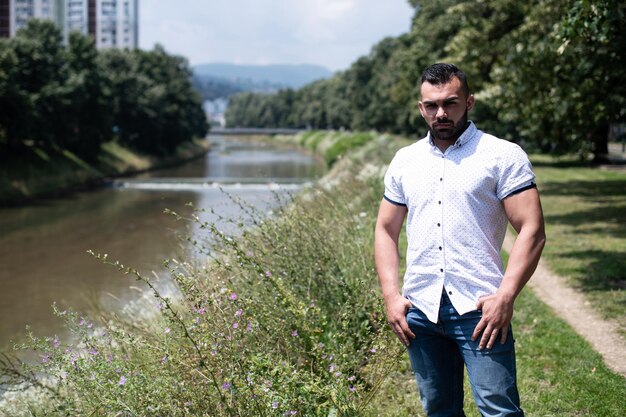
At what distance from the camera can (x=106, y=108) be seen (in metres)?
44.1

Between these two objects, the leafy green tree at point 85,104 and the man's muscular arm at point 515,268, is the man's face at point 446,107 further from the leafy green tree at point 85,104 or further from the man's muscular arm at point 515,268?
the leafy green tree at point 85,104

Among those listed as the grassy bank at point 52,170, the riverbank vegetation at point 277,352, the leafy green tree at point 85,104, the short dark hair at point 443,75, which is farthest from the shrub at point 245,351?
the leafy green tree at point 85,104

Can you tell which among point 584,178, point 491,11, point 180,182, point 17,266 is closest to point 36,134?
point 180,182

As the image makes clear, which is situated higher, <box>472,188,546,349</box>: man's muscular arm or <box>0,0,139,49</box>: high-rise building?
<box>0,0,139,49</box>: high-rise building

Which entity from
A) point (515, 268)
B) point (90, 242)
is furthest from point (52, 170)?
point (515, 268)

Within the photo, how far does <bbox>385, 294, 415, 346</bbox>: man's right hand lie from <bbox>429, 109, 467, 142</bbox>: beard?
0.76 meters

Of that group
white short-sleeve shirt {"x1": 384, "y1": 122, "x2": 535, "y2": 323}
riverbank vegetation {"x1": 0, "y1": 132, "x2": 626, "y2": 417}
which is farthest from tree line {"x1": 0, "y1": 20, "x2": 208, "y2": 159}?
white short-sleeve shirt {"x1": 384, "y1": 122, "x2": 535, "y2": 323}

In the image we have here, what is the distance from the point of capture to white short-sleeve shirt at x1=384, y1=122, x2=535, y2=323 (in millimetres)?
3230

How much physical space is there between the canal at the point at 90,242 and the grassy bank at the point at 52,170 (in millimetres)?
1297

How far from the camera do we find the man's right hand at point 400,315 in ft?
11.1

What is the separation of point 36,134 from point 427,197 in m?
34.3

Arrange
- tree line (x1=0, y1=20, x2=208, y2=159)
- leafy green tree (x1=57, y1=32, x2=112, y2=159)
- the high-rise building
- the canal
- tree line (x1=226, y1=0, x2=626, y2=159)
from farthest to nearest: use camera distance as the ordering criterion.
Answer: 1. the high-rise building
2. leafy green tree (x1=57, y1=32, x2=112, y2=159)
3. tree line (x1=0, y1=20, x2=208, y2=159)
4. the canal
5. tree line (x1=226, y1=0, x2=626, y2=159)

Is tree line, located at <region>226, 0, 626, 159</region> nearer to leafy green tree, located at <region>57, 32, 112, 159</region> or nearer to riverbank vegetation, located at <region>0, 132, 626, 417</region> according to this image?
riverbank vegetation, located at <region>0, 132, 626, 417</region>

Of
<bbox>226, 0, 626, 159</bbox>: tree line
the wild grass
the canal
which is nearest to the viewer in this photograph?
the wild grass
